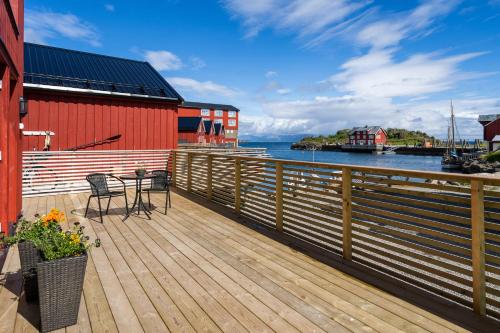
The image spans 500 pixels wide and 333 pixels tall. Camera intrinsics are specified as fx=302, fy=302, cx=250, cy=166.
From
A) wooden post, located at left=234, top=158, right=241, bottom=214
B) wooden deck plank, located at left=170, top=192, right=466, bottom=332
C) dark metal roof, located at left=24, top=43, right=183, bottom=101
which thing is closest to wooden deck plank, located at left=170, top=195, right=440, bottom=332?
wooden deck plank, located at left=170, top=192, right=466, bottom=332

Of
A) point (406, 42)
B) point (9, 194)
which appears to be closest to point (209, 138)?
point (406, 42)

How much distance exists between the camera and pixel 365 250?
11.3 ft

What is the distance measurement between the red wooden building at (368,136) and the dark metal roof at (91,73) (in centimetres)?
6946

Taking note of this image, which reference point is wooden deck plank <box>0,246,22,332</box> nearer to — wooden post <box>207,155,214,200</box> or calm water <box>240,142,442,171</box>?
wooden post <box>207,155,214,200</box>

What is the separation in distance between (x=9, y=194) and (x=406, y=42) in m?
23.5

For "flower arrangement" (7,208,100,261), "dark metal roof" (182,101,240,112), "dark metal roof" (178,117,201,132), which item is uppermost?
"dark metal roof" (182,101,240,112)

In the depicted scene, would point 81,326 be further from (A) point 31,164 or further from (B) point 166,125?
(B) point 166,125

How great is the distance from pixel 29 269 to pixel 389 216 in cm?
333

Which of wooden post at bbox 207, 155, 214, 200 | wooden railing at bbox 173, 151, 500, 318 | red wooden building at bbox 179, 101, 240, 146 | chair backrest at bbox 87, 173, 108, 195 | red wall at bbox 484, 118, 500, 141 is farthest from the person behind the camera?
red wooden building at bbox 179, 101, 240, 146

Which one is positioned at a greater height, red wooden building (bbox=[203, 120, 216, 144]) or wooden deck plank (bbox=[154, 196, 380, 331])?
red wooden building (bbox=[203, 120, 216, 144])

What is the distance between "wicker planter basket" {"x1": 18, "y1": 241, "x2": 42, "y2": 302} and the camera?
2.49 meters

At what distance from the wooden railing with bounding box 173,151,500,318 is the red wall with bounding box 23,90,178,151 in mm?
5463

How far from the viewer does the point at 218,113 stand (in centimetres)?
5516

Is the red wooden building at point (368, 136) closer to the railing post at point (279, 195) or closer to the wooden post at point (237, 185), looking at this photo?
the wooden post at point (237, 185)
